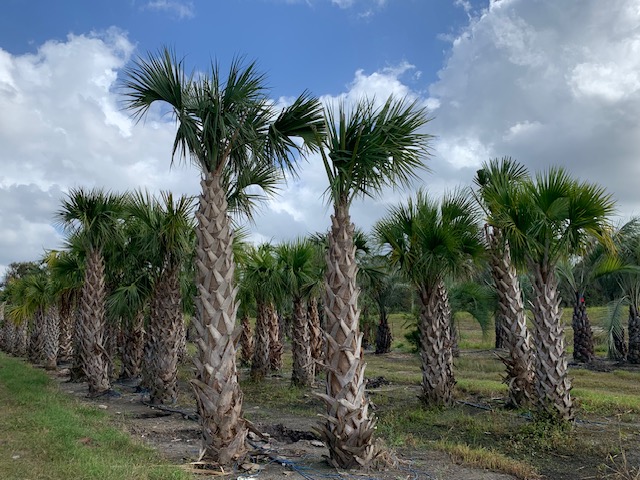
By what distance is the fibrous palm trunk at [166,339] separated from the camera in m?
13.7

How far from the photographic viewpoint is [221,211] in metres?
7.53

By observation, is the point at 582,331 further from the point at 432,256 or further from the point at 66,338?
the point at 66,338

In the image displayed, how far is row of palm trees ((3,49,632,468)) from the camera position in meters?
6.98

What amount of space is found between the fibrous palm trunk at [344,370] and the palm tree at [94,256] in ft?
33.0

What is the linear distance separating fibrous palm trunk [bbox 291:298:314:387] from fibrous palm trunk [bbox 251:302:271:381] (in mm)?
2136

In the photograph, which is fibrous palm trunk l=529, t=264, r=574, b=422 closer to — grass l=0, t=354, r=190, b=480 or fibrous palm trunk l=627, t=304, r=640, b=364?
grass l=0, t=354, r=190, b=480

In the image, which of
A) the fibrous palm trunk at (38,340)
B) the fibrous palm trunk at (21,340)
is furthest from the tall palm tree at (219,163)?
the fibrous palm trunk at (21,340)

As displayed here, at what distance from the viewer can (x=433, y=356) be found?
12.2m

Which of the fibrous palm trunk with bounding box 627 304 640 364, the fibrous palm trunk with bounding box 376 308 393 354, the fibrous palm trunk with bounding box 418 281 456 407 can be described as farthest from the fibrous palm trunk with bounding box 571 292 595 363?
the fibrous palm trunk with bounding box 418 281 456 407

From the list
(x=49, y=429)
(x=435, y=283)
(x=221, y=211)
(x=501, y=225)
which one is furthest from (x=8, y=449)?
(x=501, y=225)

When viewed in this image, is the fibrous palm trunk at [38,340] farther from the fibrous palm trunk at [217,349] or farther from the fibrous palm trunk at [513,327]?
the fibrous palm trunk at [513,327]

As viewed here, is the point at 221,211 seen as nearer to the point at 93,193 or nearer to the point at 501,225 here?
the point at 501,225

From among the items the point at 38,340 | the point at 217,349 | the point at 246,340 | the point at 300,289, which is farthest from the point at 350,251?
the point at 38,340

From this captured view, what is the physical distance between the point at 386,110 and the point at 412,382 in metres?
13.2
